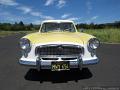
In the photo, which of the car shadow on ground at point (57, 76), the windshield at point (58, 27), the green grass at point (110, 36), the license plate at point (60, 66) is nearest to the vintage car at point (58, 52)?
the license plate at point (60, 66)

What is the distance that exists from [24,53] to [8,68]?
6.73 feet

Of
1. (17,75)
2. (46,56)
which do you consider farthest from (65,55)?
(17,75)

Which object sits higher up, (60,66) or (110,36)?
(60,66)

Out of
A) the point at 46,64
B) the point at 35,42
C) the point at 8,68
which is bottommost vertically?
the point at 8,68

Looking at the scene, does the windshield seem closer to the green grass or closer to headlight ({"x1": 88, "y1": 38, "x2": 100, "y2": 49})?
headlight ({"x1": 88, "y1": 38, "x2": 100, "y2": 49})

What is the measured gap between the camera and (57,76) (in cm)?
707

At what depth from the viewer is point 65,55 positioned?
20.8 feet

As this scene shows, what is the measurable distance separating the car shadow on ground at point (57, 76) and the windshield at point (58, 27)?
1.70 m

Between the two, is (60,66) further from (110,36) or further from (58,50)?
(110,36)

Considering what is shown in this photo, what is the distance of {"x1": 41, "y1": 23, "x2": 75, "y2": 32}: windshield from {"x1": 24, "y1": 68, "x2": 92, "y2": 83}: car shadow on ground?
1703 millimetres

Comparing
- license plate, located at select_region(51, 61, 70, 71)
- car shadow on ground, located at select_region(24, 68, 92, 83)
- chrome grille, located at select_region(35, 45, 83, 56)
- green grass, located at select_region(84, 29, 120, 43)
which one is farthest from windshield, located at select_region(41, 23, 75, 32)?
green grass, located at select_region(84, 29, 120, 43)

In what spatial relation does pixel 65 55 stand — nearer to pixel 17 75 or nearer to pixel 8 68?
pixel 17 75

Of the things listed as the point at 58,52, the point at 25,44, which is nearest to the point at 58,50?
the point at 58,52

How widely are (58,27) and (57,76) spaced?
2250mm
